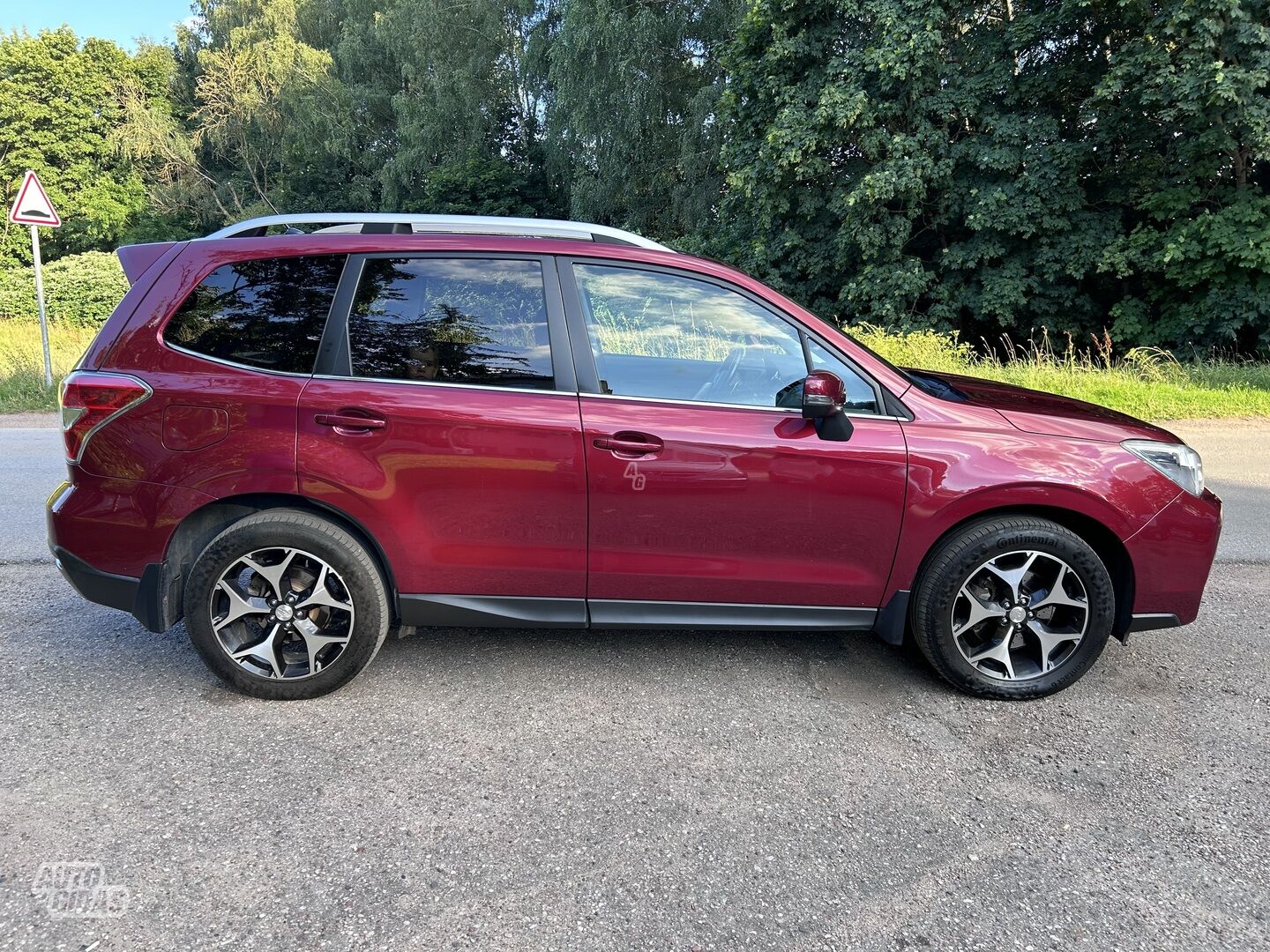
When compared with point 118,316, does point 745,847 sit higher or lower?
lower

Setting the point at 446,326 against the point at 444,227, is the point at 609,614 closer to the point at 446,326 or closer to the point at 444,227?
the point at 446,326

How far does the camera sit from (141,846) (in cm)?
240

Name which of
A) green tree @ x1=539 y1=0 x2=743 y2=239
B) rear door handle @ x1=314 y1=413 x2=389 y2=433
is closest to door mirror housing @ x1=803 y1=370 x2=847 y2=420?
rear door handle @ x1=314 y1=413 x2=389 y2=433

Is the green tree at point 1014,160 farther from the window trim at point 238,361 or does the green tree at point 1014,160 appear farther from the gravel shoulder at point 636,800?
the window trim at point 238,361

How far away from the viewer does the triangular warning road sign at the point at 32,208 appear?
11.2 metres

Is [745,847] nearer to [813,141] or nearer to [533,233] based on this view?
[533,233]

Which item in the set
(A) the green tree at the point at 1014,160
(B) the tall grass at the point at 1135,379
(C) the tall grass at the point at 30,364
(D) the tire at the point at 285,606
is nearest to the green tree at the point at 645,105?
(A) the green tree at the point at 1014,160

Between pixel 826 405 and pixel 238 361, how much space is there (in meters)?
2.30

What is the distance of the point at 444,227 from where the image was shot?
11.2 feet

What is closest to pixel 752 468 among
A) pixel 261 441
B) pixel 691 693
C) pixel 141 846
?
pixel 691 693

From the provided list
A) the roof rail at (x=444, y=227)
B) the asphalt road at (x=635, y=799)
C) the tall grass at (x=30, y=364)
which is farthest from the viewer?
the tall grass at (x=30, y=364)

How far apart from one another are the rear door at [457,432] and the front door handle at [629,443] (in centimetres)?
9

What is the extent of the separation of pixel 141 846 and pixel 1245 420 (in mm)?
11247

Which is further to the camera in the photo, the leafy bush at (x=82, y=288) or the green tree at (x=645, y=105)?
the leafy bush at (x=82, y=288)
